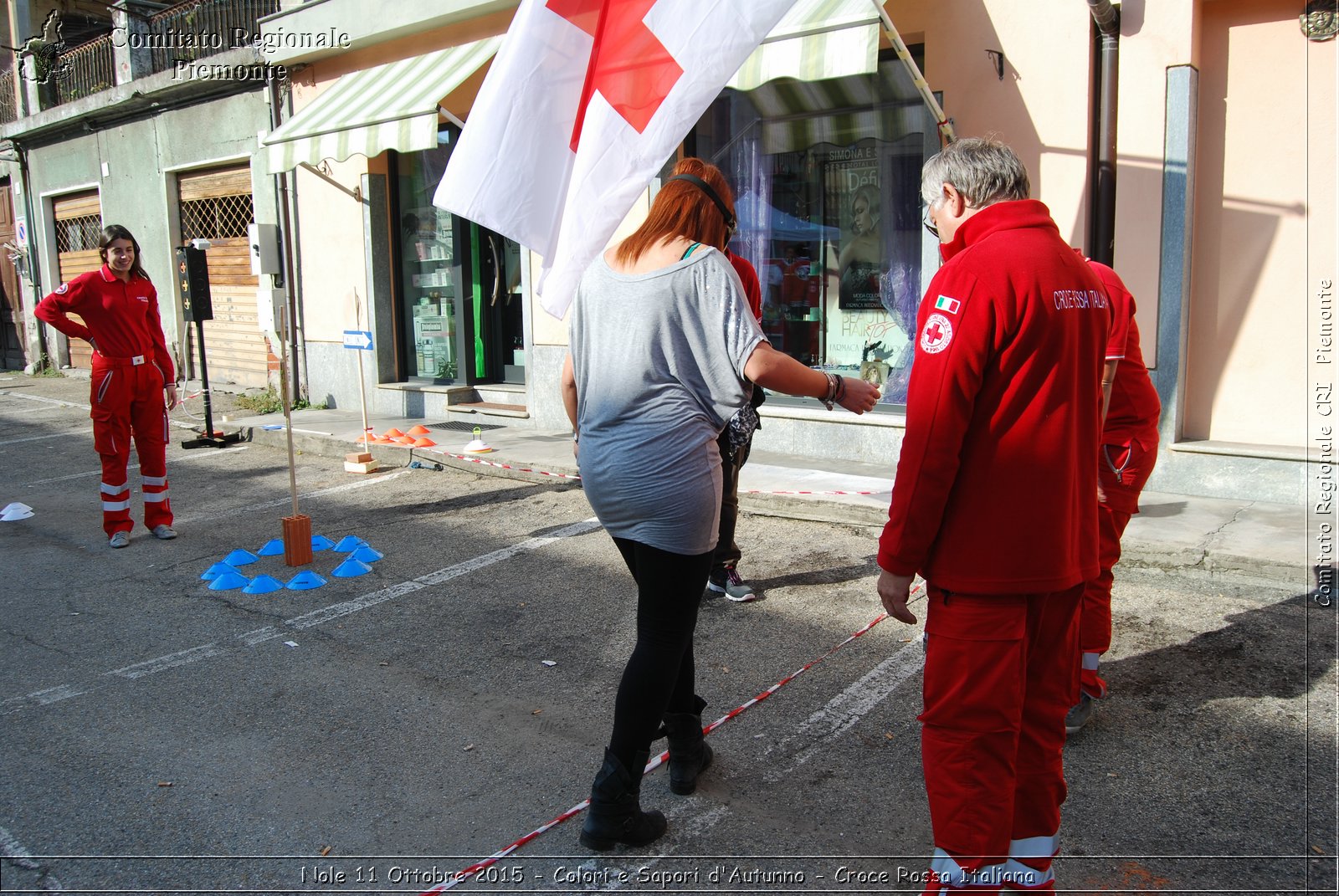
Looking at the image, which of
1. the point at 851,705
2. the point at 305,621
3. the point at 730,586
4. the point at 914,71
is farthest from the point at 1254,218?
the point at 305,621

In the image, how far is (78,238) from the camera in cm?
1875

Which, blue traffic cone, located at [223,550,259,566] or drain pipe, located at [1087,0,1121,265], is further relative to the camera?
drain pipe, located at [1087,0,1121,265]

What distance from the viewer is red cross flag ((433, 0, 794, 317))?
3.08 meters

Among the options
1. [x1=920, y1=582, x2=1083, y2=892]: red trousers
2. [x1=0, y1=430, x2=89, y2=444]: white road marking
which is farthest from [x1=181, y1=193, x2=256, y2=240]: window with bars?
[x1=920, y1=582, x2=1083, y2=892]: red trousers

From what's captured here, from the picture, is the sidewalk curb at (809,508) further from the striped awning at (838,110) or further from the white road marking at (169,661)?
the white road marking at (169,661)

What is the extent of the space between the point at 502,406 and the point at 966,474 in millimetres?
9933

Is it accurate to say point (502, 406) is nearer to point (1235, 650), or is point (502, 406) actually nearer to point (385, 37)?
point (385, 37)

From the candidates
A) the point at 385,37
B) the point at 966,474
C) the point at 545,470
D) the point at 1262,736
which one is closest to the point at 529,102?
the point at 966,474

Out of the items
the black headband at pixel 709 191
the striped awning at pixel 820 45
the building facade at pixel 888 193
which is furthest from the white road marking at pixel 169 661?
the striped awning at pixel 820 45

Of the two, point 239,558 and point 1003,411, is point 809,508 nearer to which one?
point 239,558

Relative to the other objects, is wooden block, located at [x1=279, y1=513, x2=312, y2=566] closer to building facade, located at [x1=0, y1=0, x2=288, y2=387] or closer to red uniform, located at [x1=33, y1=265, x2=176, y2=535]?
red uniform, located at [x1=33, y1=265, x2=176, y2=535]

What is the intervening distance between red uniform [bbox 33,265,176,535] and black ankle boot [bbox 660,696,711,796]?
5.10m

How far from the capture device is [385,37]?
11.9m

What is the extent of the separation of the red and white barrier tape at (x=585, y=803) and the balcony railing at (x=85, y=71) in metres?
17.9
